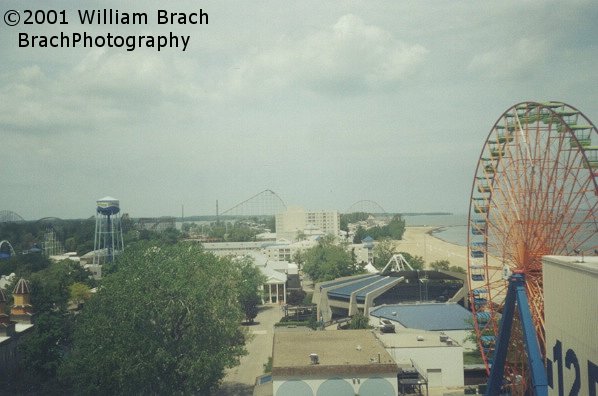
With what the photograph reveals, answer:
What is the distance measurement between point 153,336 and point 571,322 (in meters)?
17.9

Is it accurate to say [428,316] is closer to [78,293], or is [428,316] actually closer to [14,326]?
[14,326]

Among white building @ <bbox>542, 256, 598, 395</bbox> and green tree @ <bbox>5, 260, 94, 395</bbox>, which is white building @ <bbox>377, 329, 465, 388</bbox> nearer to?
white building @ <bbox>542, 256, 598, 395</bbox>

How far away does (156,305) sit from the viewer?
25.3 meters

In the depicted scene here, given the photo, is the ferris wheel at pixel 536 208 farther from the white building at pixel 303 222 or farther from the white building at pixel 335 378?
the white building at pixel 303 222

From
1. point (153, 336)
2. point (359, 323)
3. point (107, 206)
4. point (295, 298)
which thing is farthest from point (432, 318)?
point (107, 206)

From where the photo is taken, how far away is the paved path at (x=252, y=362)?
30672 mm

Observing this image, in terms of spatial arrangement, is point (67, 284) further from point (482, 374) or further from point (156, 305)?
point (482, 374)

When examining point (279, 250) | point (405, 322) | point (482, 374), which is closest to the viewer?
point (482, 374)

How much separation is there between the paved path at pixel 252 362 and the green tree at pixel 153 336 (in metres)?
4.11

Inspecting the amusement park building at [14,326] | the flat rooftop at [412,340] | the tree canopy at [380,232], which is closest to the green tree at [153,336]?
the amusement park building at [14,326]

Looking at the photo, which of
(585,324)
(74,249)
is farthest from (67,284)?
(74,249)

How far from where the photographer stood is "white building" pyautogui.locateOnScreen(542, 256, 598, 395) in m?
13.4

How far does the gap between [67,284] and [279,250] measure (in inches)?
2099

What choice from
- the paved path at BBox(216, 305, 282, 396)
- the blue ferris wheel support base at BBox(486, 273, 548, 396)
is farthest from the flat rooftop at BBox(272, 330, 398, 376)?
the blue ferris wheel support base at BBox(486, 273, 548, 396)
